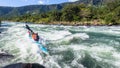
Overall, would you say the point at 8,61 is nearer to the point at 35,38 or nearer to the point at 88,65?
the point at 88,65

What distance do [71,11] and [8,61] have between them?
92.9 m

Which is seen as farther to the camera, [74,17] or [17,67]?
[74,17]

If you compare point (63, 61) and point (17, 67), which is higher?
point (17, 67)

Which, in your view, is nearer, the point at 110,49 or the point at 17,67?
the point at 17,67

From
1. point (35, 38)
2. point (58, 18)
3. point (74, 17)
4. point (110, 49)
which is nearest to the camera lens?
Answer: point (110, 49)

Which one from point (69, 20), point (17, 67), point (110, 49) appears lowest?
point (69, 20)

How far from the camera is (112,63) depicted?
16875 millimetres

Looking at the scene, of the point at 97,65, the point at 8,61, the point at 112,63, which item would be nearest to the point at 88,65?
the point at 97,65

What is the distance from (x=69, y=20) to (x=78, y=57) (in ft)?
280

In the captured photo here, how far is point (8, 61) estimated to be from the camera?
53.7 ft

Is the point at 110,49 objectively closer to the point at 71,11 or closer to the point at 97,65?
the point at 97,65

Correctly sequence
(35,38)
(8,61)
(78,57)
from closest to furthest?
(8,61)
(78,57)
(35,38)

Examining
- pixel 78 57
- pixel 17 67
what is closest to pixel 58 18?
pixel 78 57

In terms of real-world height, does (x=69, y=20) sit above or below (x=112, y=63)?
below
